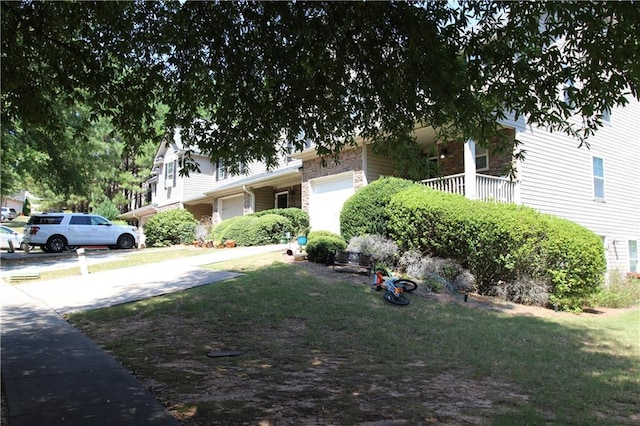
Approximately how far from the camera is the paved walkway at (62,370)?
342 cm

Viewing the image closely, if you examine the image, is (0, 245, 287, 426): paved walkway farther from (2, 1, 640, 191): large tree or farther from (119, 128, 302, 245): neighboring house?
(119, 128, 302, 245): neighboring house

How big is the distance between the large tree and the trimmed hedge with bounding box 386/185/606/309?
5.71 metres

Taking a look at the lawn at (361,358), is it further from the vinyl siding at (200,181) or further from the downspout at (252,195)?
the vinyl siding at (200,181)

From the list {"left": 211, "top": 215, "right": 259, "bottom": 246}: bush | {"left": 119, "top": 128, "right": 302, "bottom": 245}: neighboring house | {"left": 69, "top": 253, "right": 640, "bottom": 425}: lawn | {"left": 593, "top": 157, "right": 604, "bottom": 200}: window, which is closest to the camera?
{"left": 69, "top": 253, "right": 640, "bottom": 425}: lawn

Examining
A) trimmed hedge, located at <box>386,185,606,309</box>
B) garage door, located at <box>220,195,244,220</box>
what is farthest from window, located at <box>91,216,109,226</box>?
trimmed hedge, located at <box>386,185,606,309</box>

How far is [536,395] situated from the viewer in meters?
4.47

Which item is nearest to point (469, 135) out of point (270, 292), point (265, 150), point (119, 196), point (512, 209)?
point (265, 150)

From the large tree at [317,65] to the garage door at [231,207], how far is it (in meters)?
19.2

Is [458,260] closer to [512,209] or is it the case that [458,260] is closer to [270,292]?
[512,209]

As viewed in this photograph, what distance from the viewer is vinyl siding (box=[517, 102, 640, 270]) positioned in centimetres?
1447

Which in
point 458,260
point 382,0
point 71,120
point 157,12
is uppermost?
point 71,120

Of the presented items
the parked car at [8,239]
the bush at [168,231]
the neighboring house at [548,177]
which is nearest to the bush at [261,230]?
the neighboring house at [548,177]

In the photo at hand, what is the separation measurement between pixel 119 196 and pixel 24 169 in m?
26.9

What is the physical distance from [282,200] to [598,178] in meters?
14.6
